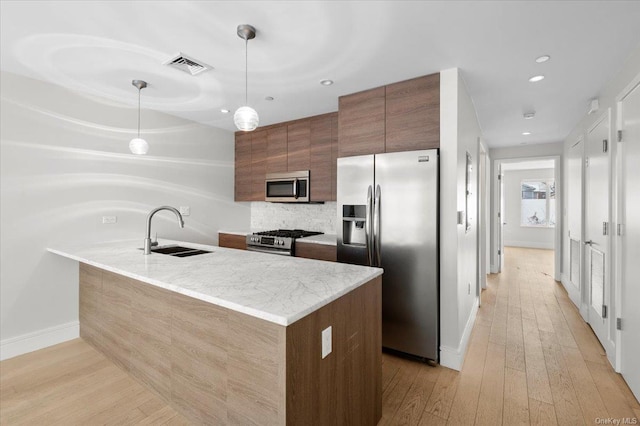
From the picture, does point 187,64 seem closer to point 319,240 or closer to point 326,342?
point 319,240

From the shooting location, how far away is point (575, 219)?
4023mm

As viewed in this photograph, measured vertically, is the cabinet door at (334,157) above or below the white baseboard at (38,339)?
above

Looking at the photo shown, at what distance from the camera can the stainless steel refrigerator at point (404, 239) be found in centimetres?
249

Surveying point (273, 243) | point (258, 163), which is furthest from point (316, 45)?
point (258, 163)

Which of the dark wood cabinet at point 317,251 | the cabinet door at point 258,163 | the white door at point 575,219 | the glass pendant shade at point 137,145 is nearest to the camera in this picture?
the glass pendant shade at point 137,145

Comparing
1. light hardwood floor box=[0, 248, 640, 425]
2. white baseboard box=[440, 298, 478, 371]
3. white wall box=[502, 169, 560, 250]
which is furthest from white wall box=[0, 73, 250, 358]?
white wall box=[502, 169, 560, 250]

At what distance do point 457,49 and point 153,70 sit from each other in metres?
2.44

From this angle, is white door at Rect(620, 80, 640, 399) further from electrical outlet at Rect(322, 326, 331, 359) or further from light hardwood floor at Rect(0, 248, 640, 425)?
electrical outlet at Rect(322, 326, 331, 359)

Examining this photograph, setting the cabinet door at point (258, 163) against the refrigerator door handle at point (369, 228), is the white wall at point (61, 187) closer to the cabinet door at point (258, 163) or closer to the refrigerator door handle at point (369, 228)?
the cabinet door at point (258, 163)

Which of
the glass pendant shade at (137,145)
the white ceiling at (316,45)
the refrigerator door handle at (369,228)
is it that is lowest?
the refrigerator door handle at (369,228)

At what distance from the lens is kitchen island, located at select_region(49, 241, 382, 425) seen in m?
1.21

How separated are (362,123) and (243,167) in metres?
2.30

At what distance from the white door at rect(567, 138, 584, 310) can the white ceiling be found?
128 centimetres

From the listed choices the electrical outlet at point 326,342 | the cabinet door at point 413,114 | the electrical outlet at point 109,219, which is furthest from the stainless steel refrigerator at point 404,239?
the electrical outlet at point 109,219
